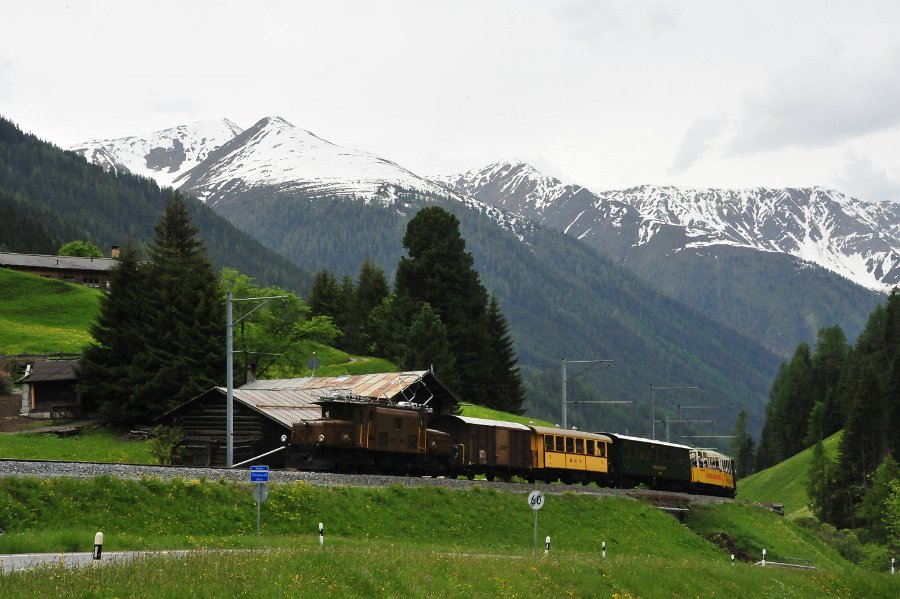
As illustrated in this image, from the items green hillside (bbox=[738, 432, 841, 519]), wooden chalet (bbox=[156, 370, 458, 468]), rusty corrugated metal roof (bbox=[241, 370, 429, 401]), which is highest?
rusty corrugated metal roof (bbox=[241, 370, 429, 401])

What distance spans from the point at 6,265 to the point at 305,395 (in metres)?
90.4

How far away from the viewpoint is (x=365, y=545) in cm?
3466

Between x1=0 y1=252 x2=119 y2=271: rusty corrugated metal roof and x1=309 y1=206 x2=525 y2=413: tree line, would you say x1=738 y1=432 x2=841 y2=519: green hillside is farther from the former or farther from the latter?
x1=0 y1=252 x2=119 y2=271: rusty corrugated metal roof

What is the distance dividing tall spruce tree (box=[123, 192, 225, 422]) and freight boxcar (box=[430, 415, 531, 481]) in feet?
61.5

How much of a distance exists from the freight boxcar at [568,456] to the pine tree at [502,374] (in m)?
42.3

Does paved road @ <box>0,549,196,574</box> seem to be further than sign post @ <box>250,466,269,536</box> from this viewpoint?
No

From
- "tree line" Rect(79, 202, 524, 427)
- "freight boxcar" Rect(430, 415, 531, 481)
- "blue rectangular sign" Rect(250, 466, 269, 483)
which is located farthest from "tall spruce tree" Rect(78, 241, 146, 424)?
"blue rectangular sign" Rect(250, 466, 269, 483)

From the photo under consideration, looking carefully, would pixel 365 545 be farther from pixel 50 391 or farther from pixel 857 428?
pixel 857 428

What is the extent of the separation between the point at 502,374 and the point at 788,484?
54.1 meters

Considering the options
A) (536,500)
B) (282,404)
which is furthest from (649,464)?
(536,500)

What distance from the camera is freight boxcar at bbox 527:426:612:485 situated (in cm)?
6134

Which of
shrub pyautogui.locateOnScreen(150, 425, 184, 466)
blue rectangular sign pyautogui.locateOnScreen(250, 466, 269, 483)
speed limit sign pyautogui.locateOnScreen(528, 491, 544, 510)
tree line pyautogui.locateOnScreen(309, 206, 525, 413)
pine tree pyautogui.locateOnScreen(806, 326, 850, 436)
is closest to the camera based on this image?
blue rectangular sign pyautogui.locateOnScreen(250, 466, 269, 483)

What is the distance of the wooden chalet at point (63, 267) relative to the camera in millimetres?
145250

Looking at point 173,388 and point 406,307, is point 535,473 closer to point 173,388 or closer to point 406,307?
point 173,388
